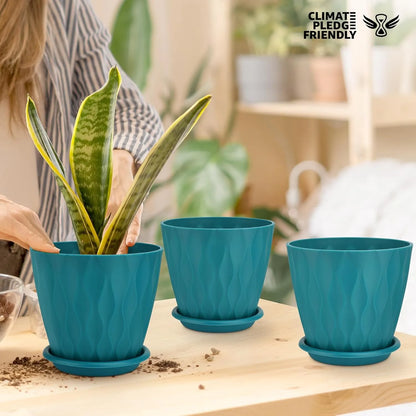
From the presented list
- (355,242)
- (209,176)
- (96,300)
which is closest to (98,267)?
(96,300)

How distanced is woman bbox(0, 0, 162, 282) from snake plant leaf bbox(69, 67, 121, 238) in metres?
0.32

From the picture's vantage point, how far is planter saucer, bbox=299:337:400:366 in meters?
0.61

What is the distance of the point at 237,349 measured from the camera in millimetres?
668

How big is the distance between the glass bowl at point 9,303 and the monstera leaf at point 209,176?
1.85 m

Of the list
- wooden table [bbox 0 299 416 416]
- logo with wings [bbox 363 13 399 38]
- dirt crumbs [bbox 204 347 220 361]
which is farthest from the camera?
logo with wings [bbox 363 13 399 38]

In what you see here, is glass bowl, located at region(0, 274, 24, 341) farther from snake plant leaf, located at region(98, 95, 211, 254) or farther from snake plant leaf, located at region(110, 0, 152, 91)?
snake plant leaf, located at region(110, 0, 152, 91)

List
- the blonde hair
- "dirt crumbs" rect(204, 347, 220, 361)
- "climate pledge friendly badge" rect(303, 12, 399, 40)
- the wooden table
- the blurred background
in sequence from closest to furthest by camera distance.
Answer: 1. the wooden table
2. "dirt crumbs" rect(204, 347, 220, 361)
3. the blonde hair
4. the blurred background
5. "climate pledge friendly badge" rect(303, 12, 399, 40)

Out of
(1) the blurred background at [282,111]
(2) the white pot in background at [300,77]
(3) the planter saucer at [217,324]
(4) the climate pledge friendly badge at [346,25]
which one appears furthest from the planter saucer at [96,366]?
(2) the white pot in background at [300,77]

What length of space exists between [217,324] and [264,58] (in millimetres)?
2095

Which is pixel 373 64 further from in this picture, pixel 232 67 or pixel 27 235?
pixel 27 235

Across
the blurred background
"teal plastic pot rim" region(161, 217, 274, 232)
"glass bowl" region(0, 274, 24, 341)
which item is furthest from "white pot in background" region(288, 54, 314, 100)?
"glass bowl" region(0, 274, 24, 341)

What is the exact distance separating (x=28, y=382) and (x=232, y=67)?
2.44 meters

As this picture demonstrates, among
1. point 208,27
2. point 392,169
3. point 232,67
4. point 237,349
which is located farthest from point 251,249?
point 208,27

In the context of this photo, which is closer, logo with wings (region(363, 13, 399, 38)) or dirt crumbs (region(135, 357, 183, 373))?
dirt crumbs (region(135, 357, 183, 373))
